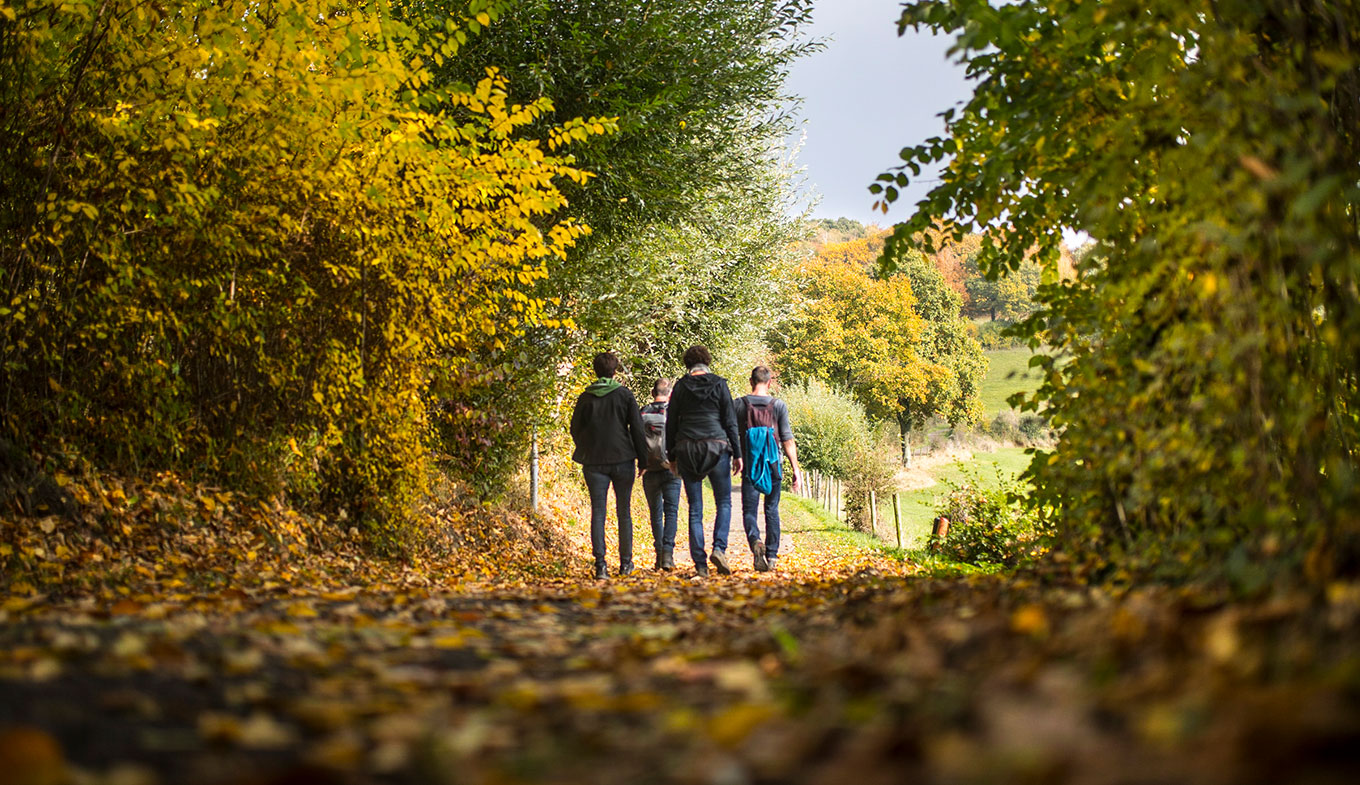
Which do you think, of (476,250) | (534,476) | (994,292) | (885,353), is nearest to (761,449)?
(476,250)

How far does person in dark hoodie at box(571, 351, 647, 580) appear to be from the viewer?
9305mm

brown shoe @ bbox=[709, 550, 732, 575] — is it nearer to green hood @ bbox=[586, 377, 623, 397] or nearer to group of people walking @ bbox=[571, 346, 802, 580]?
group of people walking @ bbox=[571, 346, 802, 580]

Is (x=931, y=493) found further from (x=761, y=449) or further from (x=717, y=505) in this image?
(x=717, y=505)

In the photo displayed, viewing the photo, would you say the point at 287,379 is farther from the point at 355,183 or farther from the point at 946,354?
the point at 946,354

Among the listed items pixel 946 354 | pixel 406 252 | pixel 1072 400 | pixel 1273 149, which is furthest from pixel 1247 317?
pixel 946 354

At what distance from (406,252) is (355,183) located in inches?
26.0

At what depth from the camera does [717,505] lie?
32.0 ft

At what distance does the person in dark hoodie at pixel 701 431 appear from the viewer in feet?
31.6

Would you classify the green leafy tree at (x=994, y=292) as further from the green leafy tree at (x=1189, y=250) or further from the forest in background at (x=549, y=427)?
the green leafy tree at (x=1189, y=250)

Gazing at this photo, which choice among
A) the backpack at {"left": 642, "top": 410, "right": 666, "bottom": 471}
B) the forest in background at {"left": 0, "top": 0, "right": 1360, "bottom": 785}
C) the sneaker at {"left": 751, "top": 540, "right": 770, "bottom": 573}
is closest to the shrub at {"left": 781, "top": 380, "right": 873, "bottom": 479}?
the sneaker at {"left": 751, "top": 540, "right": 770, "bottom": 573}

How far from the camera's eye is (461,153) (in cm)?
878

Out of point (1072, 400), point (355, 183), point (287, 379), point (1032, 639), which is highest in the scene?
point (355, 183)

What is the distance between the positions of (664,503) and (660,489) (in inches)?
6.2

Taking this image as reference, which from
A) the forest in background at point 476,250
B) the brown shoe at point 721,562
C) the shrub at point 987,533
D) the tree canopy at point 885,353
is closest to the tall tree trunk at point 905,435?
the tree canopy at point 885,353
